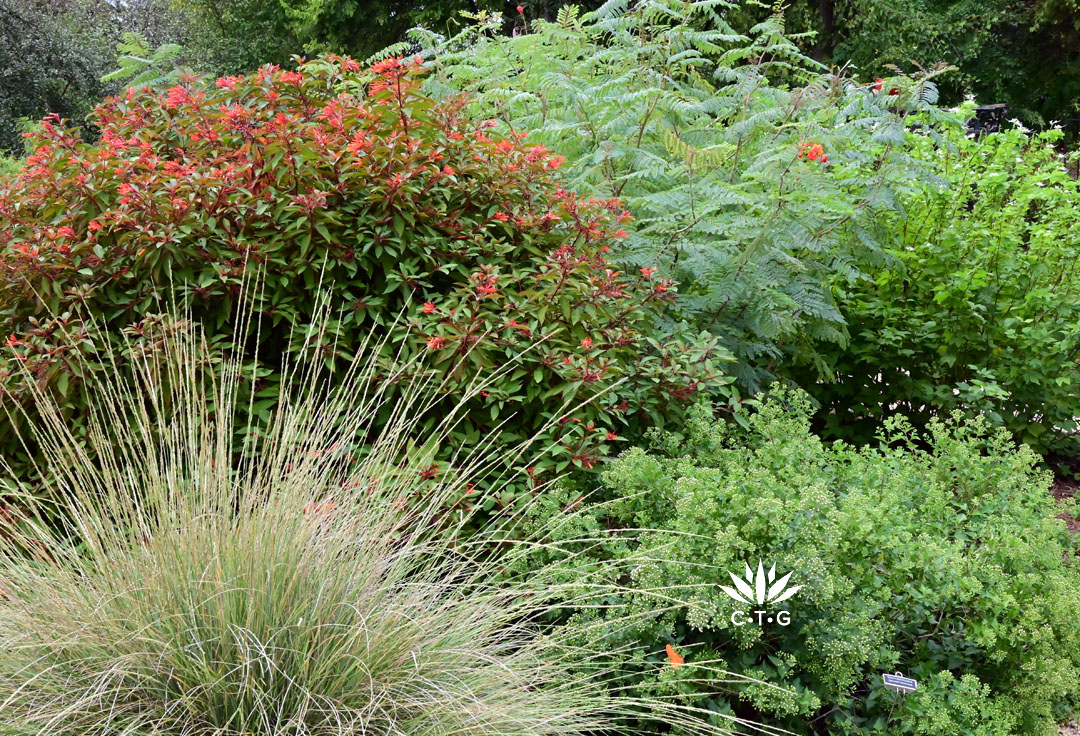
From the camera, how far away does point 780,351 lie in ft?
14.7

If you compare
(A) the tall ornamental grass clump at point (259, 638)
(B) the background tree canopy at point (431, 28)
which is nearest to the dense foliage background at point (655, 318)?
(A) the tall ornamental grass clump at point (259, 638)

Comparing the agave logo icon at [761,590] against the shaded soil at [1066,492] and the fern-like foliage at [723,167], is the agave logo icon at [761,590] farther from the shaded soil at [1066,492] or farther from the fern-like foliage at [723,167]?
the shaded soil at [1066,492]

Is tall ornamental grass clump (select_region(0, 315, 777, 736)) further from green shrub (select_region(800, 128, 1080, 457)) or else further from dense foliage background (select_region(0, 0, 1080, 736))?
green shrub (select_region(800, 128, 1080, 457))

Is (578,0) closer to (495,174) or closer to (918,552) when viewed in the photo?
(495,174)

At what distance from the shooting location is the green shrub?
16.6 ft

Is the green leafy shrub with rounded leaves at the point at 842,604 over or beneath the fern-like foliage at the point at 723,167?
beneath

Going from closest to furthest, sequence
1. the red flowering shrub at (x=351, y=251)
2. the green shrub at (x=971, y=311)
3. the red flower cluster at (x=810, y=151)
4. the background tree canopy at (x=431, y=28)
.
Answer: the red flowering shrub at (x=351, y=251)
the red flower cluster at (x=810, y=151)
the green shrub at (x=971, y=311)
the background tree canopy at (x=431, y=28)

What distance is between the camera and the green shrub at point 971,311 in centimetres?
506

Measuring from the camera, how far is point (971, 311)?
16.6 feet

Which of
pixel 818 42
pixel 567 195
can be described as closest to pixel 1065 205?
pixel 567 195

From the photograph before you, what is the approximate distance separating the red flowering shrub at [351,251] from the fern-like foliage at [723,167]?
0.61 metres

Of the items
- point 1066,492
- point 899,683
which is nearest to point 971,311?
point 1066,492

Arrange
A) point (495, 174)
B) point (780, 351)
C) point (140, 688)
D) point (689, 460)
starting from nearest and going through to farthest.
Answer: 1. point (140, 688)
2. point (689, 460)
3. point (495, 174)
4. point (780, 351)

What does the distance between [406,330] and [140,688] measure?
1.51 meters
